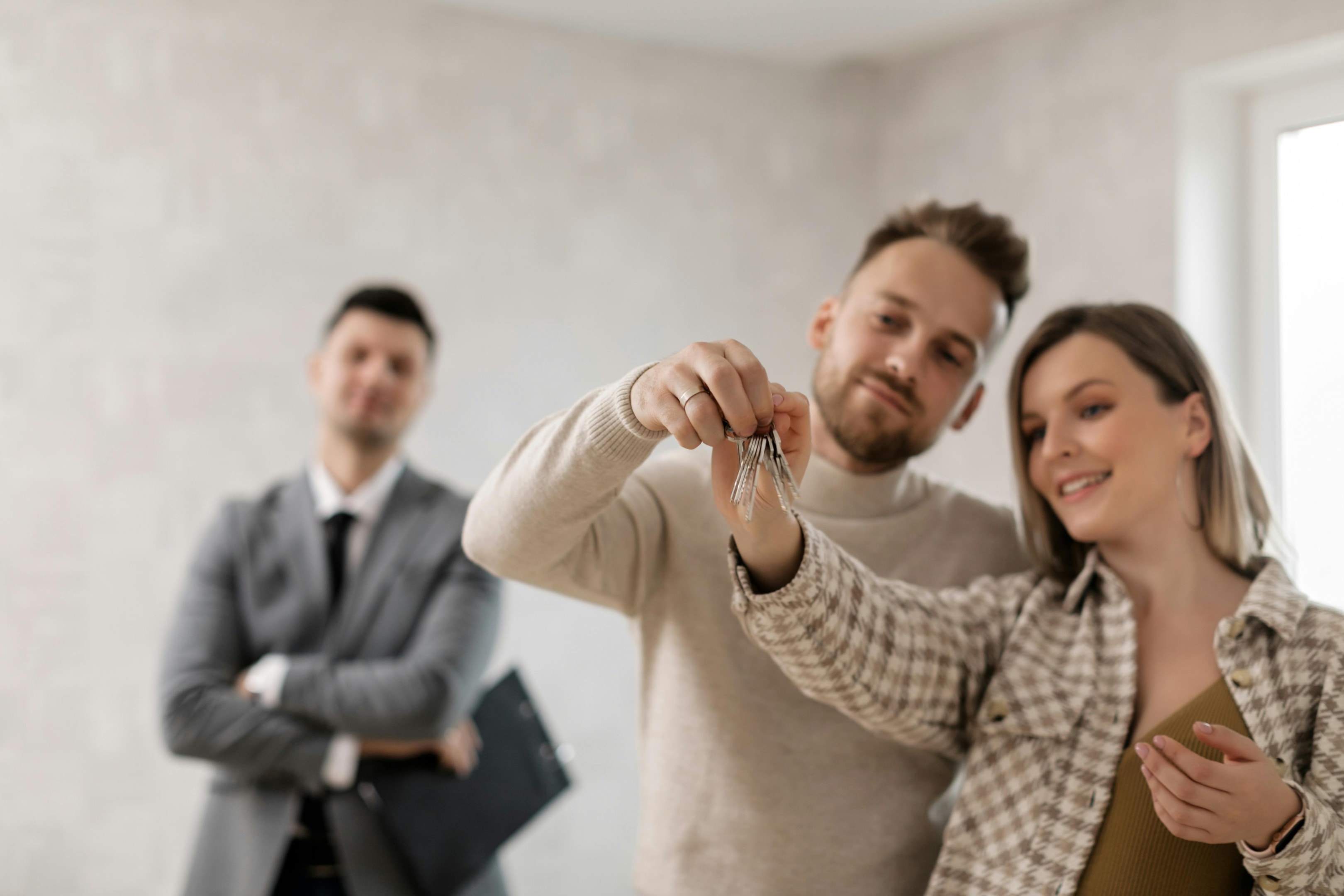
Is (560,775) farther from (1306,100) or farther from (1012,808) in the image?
(1306,100)

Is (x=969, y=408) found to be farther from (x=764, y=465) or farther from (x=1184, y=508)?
(x=764, y=465)

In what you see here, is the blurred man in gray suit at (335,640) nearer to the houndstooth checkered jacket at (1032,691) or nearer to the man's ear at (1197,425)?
the houndstooth checkered jacket at (1032,691)

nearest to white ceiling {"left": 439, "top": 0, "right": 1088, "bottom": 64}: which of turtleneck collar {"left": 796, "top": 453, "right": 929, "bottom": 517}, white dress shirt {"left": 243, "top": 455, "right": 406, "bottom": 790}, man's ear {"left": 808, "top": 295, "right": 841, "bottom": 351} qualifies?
white dress shirt {"left": 243, "top": 455, "right": 406, "bottom": 790}

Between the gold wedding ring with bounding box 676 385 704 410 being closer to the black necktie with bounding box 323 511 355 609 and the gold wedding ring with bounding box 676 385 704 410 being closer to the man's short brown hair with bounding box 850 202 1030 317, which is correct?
the man's short brown hair with bounding box 850 202 1030 317

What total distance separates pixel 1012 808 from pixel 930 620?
23 cm

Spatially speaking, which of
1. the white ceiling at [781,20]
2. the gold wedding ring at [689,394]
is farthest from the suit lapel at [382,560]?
the white ceiling at [781,20]

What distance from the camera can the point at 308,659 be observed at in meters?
1.94

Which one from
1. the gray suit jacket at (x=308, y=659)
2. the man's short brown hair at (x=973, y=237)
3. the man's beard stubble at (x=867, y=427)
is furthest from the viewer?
the gray suit jacket at (x=308, y=659)

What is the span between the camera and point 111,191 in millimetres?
2592

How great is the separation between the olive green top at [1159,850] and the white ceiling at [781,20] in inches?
83.2

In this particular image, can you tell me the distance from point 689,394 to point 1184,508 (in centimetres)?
78

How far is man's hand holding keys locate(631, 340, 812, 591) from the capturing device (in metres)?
0.99

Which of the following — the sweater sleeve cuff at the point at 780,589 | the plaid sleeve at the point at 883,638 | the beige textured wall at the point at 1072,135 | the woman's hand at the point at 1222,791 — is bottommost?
the woman's hand at the point at 1222,791

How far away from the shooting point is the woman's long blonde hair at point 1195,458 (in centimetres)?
141
